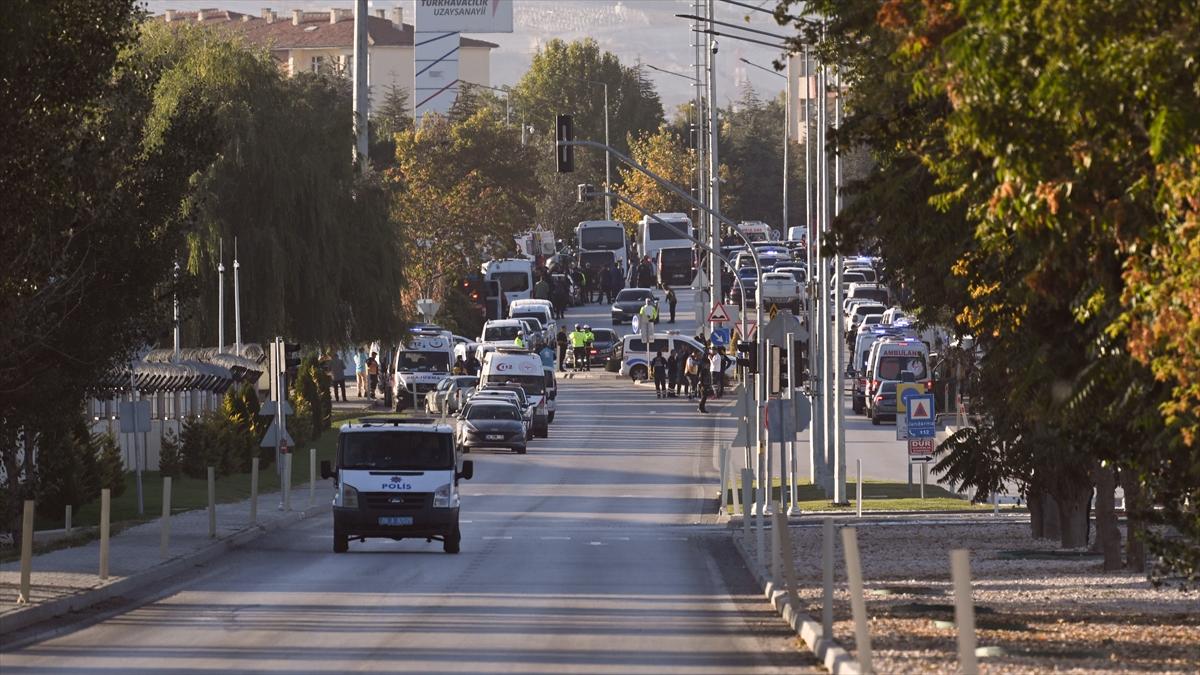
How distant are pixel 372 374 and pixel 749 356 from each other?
3521 centimetres

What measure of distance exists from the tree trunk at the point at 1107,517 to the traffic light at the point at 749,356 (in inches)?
626

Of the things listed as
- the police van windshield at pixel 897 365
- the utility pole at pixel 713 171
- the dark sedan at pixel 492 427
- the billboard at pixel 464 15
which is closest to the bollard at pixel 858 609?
the dark sedan at pixel 492 427

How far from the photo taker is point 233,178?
5691 centimetres

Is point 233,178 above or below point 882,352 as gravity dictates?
above

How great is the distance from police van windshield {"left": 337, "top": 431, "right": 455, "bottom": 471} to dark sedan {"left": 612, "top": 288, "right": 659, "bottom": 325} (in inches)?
2625

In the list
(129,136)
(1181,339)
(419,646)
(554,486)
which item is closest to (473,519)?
(554,486)

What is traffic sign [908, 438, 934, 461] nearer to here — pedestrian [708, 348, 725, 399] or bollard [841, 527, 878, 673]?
bollard [841, 527, 878, 673]

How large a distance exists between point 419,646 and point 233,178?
134 feet

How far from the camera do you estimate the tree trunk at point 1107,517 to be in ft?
81.4

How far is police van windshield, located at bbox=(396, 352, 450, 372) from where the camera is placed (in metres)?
71.4

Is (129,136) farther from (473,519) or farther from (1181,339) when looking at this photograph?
(1181,339)

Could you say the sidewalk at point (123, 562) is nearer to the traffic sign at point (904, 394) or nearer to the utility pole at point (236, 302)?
the traffic sign at point (904, 394)

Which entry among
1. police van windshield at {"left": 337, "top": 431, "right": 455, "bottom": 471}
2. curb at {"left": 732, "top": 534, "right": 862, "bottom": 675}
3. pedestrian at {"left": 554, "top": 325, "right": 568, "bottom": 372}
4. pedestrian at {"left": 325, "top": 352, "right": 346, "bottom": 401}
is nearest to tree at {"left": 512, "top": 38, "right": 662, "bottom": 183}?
pedestrian at {"left": 554, "top": 325, "right": 568, "bottom": 372}

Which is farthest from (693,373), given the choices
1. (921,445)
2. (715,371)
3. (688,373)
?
(921,445)
